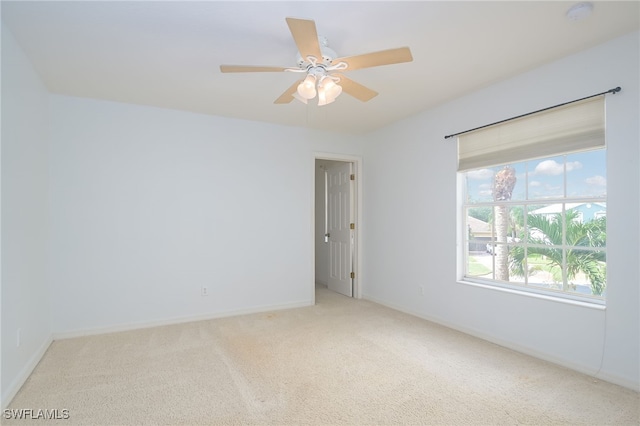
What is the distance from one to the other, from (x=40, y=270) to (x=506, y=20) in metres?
4.27

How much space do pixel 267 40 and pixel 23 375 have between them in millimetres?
3016

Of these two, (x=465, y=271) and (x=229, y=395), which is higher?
(x=465, y=271)

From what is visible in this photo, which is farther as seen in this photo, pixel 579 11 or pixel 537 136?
pixel 537 136

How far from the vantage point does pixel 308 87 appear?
2.23 meters

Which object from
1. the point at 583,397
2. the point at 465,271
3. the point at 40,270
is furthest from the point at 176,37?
the point at 583,397

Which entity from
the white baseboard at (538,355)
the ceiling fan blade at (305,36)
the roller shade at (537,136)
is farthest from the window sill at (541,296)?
the ceiling fan blade at (305,36)

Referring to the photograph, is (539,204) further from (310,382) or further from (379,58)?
(310,382)

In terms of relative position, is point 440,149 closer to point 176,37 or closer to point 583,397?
point 583,397

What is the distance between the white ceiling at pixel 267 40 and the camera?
203cm

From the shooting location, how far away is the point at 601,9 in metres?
2.05

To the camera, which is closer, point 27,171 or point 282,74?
point 27,171

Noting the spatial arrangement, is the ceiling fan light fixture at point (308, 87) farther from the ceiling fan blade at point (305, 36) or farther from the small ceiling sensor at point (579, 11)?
the small ceiling sensor at point (579, 11)

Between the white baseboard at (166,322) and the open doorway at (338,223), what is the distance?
0.90m

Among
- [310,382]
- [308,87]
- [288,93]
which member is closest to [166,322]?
[310,382]
